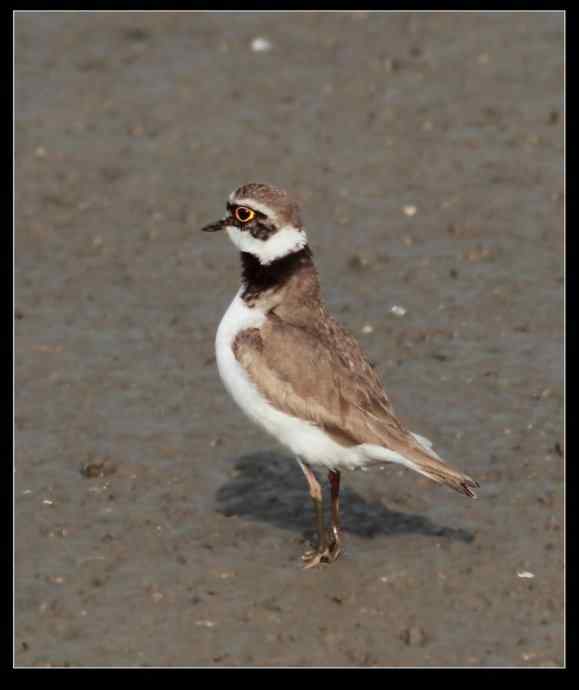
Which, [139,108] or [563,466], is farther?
[139,108]

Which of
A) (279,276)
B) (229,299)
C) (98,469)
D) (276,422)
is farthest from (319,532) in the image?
(229,299)

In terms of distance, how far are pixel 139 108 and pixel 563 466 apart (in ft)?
25.4

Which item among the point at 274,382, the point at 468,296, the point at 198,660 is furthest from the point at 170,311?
the point at 198,660

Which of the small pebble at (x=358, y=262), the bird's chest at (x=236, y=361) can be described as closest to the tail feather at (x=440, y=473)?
the bird's chest at (x=236, y=361)

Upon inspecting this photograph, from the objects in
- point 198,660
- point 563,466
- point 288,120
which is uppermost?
point 288,120

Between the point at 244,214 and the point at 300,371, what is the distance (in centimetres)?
116

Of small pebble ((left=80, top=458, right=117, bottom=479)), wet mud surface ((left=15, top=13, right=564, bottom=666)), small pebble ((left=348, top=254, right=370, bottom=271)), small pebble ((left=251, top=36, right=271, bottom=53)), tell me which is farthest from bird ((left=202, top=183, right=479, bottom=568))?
small pebble ((left=251, top=36, right=271, bottom=53))

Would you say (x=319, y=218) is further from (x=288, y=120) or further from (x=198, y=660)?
(x=198, y=660)

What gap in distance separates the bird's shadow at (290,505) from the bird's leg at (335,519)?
361 mm

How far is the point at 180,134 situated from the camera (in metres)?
16.5

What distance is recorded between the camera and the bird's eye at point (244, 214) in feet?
33.0

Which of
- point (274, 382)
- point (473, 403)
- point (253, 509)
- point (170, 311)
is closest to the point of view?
point (274, 382)

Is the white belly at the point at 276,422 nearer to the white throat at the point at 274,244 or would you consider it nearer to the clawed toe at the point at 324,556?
the white throat at the point at 274,244

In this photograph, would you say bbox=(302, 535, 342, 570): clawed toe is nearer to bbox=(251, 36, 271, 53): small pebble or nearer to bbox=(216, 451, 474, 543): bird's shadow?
bbox=(216, 451, 474, 543): bird's shadow
